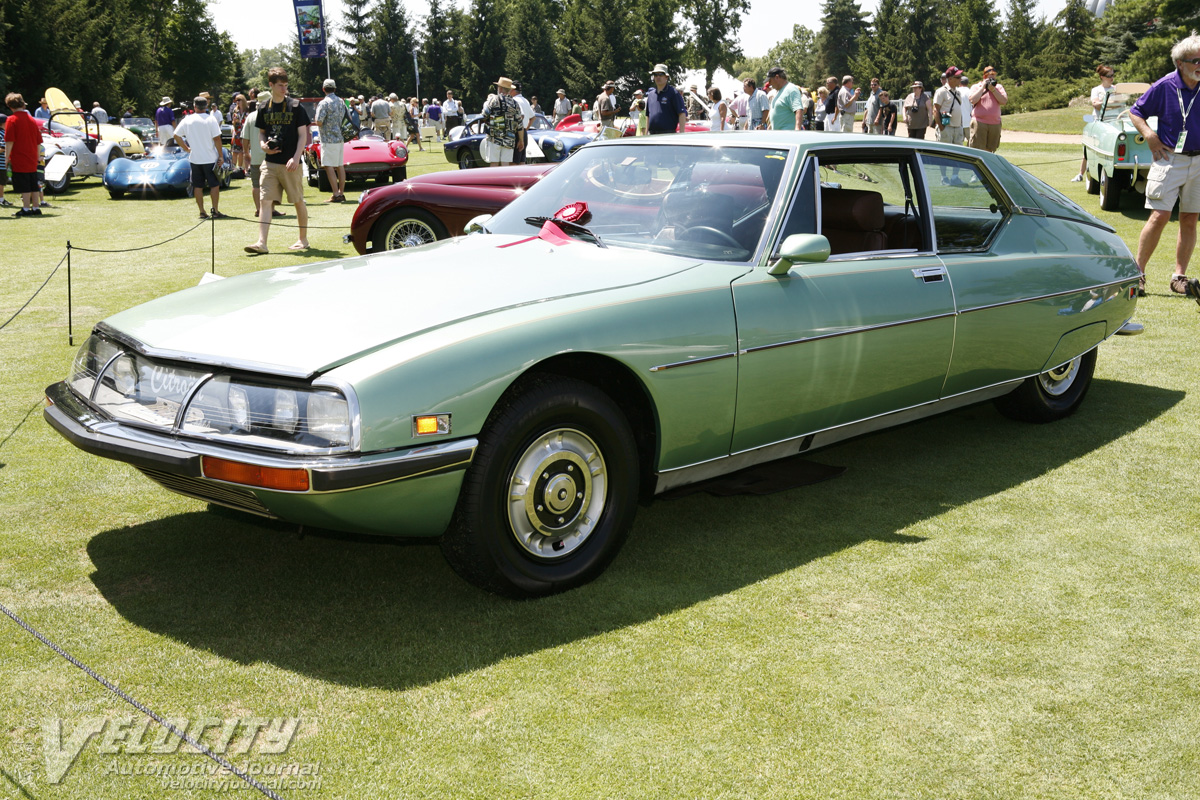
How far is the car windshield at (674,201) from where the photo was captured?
161 inches

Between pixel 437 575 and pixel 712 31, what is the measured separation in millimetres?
104797

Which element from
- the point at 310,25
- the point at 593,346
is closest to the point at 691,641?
the point at 593,346

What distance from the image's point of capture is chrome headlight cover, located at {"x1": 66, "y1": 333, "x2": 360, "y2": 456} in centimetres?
299

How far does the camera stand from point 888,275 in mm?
4367

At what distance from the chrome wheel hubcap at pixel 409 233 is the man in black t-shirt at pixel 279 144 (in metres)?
2.04

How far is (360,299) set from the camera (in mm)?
3518

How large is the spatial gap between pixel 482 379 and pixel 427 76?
279ft

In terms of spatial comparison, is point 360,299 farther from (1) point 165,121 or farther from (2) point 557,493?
(1) point 165,121

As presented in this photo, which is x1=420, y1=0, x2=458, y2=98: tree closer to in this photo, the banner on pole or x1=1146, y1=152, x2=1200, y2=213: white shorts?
the banner on pole

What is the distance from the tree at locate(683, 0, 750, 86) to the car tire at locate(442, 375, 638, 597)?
101 meters

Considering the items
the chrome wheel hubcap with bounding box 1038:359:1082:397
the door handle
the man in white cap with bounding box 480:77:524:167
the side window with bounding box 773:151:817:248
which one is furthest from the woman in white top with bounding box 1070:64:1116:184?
the side window with bounding box 773:151:817:248

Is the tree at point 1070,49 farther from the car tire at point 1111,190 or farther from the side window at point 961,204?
the side window at point 961,204

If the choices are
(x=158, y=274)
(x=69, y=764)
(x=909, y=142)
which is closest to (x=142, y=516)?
(x=69, y=764)

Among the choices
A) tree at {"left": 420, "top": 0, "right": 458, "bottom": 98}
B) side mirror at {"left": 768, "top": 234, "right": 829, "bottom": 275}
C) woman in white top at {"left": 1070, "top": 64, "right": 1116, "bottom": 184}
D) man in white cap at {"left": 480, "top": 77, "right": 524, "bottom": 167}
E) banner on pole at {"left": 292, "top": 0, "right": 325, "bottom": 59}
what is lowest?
side mirror at {"left": 768, "top": 234, "right": 829, "bottom": 275}
